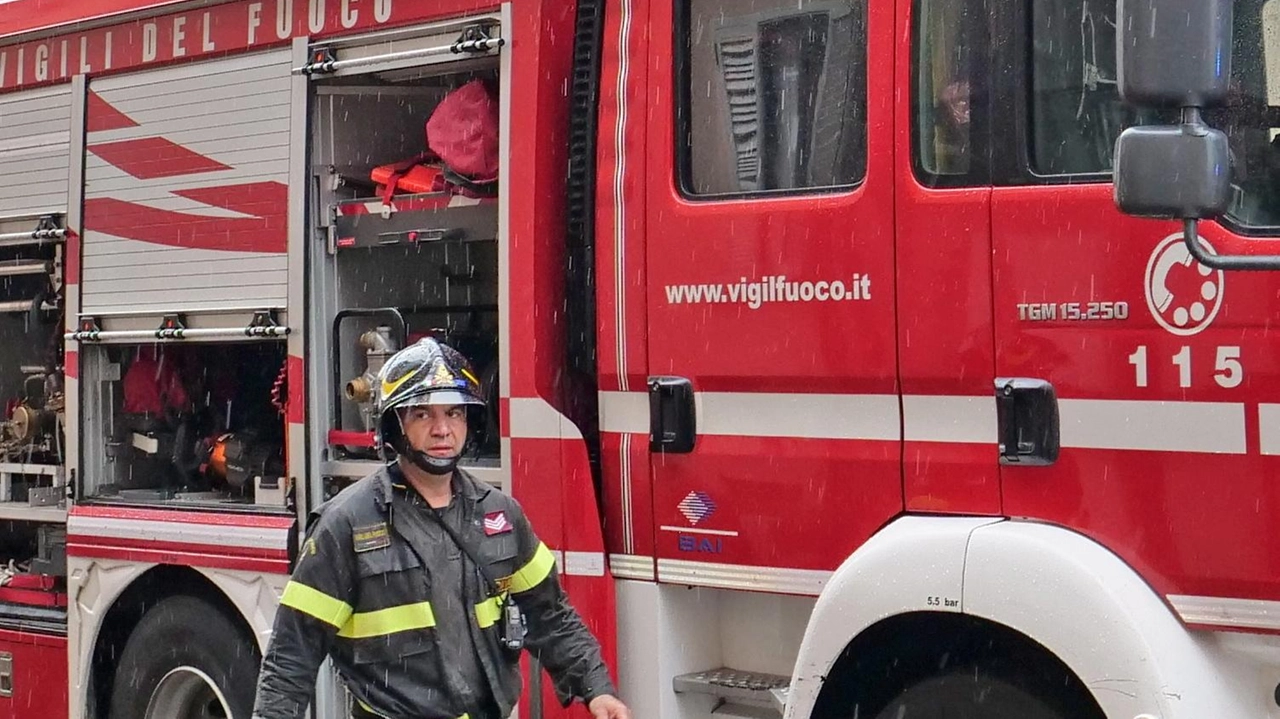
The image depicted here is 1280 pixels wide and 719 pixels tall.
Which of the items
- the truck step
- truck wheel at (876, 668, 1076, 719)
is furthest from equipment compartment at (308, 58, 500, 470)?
truck wheel at (876, 668, 1076, 719)

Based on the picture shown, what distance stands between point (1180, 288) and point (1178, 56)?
65 cm

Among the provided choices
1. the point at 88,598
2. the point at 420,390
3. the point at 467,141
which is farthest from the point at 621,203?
the point at 88,598

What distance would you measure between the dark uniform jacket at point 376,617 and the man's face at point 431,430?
0.12 meters

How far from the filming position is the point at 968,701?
406 centimetres

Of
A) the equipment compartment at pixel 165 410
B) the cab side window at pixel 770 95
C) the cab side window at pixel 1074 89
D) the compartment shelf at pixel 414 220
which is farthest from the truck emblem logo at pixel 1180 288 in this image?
the equipment compartment at pixel 165 410

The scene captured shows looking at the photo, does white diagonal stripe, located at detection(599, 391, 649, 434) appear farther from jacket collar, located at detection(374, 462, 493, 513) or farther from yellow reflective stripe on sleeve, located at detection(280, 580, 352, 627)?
yellow reflective stripe on sleeve, located at detection(280, 580, 352, 627)

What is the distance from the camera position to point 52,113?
22.2 ft

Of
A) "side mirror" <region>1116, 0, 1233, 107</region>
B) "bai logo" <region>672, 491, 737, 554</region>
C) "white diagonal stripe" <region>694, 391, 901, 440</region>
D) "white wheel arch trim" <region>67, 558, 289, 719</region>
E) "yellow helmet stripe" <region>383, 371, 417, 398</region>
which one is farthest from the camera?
"white wheel arch trim" <region>67, 558, 289, 719</region>

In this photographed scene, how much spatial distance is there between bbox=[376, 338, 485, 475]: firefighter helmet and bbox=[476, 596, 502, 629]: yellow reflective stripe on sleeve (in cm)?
31

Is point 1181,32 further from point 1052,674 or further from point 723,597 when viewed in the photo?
point 723,597

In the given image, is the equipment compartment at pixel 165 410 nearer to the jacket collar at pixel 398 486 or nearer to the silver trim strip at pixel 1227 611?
the jacket collar at pixel 398 486

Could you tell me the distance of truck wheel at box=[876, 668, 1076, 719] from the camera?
3959mm

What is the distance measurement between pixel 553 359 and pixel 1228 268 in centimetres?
206

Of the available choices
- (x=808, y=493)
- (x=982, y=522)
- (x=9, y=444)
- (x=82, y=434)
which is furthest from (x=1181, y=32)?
(x=9, y=444)
